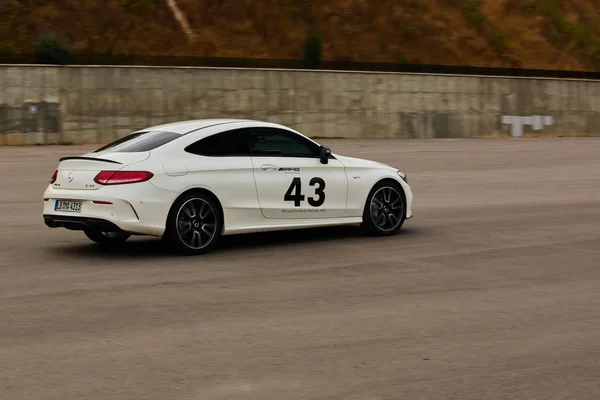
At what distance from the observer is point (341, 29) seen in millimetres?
46688

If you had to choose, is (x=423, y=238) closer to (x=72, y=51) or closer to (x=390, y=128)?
(x=72, y=51)

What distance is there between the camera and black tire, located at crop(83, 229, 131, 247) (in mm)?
12117

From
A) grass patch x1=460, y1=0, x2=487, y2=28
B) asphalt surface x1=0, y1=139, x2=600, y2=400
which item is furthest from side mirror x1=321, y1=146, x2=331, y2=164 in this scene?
grass patch x1=460, y1=0, x2=487, y2=28

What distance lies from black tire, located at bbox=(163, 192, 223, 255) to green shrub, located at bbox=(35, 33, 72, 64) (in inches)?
975

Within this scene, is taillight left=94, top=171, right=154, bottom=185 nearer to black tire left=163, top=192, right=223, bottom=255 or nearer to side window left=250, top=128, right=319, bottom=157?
black tire left=163, top=192, right=223, bottom=255

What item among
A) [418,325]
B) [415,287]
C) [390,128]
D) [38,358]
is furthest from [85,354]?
[390,128]

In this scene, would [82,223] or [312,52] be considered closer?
[82,223]

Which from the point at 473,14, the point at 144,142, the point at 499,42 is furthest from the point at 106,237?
the point at 473,14

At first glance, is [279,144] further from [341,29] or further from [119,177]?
[341,29]

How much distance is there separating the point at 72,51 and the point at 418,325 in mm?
29895

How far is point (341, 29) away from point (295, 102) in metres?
8.48

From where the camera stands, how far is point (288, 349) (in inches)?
275

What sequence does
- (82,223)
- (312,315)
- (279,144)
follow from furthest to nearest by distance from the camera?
1. (279,144)
2. (82,223)
3. (312,315)

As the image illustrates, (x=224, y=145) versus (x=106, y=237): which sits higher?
(x=224, y=145)
